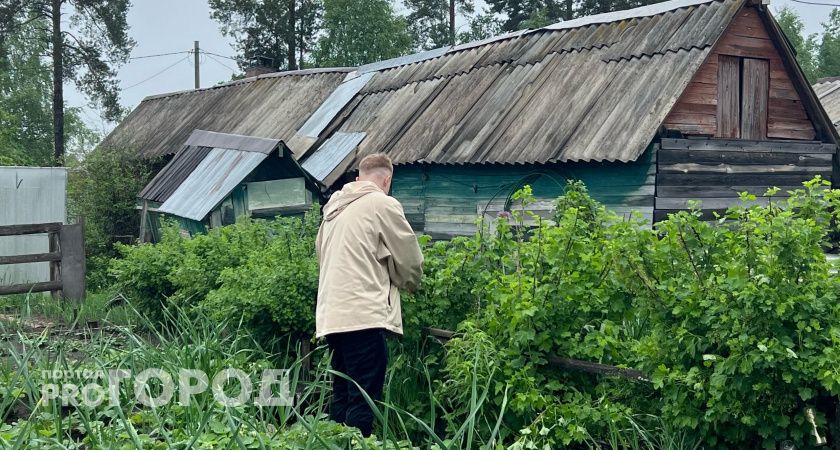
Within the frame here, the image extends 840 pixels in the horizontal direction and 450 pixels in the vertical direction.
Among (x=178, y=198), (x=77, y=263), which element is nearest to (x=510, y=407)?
(x=77, y=263)

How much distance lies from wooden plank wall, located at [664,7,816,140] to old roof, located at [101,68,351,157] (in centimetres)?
891

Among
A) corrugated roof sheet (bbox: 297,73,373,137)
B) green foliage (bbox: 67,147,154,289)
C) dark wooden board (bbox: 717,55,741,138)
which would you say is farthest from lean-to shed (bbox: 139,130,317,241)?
dark wooden board (bbox: 717,55,741,138)

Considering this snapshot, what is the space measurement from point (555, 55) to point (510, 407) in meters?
10.8

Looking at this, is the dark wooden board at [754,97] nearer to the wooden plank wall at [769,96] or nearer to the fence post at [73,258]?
the wooden plank wall at [769,96]

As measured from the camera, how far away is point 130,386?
15.3ft

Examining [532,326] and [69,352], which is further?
[69,352]

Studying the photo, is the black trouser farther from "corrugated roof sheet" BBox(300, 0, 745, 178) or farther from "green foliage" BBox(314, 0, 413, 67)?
"green foliage" BBox(314, 0, 413, 67)

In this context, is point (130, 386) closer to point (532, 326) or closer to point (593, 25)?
point (532, 326)

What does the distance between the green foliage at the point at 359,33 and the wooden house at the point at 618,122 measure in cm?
1437

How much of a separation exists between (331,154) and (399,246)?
12694 millimetres

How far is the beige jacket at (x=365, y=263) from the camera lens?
4.51 meters

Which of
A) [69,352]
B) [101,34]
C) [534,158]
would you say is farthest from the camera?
[101,34]

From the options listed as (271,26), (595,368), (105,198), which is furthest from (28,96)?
(595,368)

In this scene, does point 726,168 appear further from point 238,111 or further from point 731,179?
point 238,111
